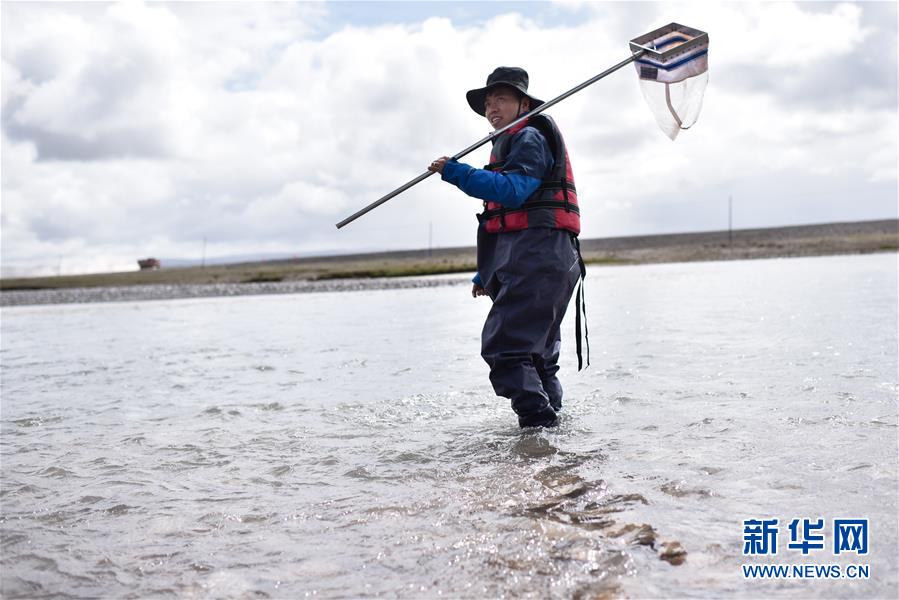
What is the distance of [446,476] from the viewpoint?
4.26 metres

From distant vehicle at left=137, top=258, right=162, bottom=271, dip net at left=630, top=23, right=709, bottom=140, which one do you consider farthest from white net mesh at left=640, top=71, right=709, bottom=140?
distant vehicle at left=137, top=258, right=162, bottom=271

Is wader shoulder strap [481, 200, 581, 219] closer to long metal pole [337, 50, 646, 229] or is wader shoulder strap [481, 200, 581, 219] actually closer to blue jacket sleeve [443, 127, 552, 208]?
blue jacket sleeve [443, 127, 552, 208]

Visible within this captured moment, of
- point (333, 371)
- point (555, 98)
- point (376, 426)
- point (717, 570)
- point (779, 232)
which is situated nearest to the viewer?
point (717, 570)

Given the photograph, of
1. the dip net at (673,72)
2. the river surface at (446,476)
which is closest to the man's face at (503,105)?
the dip net at (673,72)

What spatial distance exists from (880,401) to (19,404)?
25.3 feet

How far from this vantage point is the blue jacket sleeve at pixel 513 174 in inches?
192

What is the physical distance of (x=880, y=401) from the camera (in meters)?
5.56

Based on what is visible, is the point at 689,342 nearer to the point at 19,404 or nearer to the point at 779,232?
the point at 19,404

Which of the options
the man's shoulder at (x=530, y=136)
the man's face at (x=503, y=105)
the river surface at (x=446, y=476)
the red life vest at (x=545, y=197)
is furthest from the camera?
the man's face at (x=503, y=105)

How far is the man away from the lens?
16.8 feet

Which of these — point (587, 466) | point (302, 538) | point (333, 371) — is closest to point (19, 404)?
point (333, 371)

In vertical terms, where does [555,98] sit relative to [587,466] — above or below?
above

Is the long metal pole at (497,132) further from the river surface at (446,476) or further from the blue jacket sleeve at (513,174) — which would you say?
the river surface at (446,476)

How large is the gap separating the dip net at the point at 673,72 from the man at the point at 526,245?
3.09 ft
